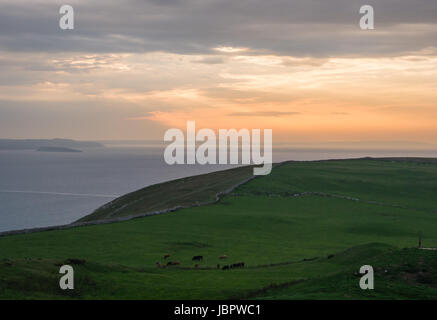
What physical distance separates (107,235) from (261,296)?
28.2m

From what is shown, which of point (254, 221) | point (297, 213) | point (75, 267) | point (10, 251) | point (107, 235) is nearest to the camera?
point (75, 267)

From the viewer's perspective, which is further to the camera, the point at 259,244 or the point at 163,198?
the point at 163,198

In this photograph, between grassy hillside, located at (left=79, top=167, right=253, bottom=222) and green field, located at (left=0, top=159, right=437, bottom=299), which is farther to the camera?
grassy hillside, located at (left=79, top=167, right=253, bottom=222)

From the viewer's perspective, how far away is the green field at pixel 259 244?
1073 inches

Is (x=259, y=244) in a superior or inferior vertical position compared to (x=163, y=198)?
inferior

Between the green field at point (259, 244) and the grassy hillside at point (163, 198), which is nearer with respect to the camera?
the green field at point (259, 244)

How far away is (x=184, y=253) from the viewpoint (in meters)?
45.0

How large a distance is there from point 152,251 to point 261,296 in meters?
19.5

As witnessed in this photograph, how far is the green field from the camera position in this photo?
27266mm

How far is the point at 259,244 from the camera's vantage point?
164ft
